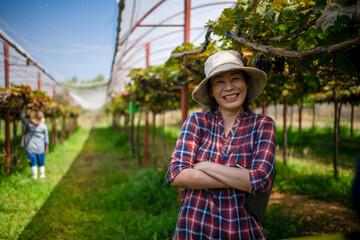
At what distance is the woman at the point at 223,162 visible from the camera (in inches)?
45.9

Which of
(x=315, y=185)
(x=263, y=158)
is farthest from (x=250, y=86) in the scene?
(x=315, y=185)

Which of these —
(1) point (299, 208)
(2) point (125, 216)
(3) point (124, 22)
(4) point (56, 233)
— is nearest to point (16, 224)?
(4) point (56, 233)

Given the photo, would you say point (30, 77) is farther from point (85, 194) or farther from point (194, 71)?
point (194, 71)

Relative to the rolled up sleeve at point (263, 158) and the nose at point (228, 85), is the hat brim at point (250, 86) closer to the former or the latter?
the nose at point (228, 85)

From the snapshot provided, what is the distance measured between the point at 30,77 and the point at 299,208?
7036 mm

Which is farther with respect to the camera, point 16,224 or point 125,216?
point 125,216

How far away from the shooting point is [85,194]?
4449 millimetres

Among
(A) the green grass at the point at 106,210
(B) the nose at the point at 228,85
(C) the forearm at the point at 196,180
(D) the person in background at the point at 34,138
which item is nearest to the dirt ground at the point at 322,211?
(A) the green grass at the point at 106,210

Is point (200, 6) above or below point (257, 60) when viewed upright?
above

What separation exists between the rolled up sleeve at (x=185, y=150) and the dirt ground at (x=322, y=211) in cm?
258

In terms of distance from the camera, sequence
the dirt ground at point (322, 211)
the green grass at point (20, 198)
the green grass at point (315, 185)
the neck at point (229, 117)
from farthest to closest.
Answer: the green grass at point (315, 185)
the dirt ground at point (322, 211)
the green grass at point (20, 198)
the neck at point (229, 117)

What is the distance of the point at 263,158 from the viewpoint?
119 centimetres

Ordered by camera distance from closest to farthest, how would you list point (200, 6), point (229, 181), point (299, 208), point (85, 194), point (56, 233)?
point (229, 181)
point (56, 233)
point (200, 6)
point (299, 208)
point (85, 194)

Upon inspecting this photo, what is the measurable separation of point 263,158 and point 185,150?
16.2 inches
